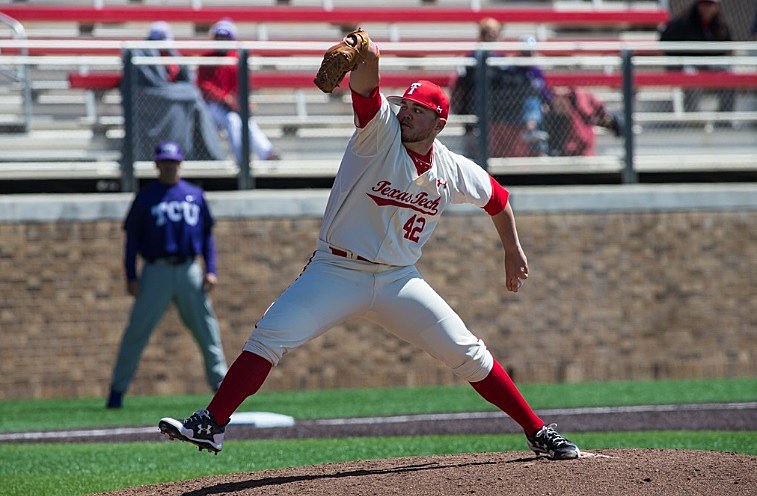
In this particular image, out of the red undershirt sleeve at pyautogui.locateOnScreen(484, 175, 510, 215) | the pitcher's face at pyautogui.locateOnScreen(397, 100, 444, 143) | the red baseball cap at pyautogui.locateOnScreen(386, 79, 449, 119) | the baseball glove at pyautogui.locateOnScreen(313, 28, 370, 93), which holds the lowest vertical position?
the red undershirt sleeve at pyautogui.locateOnScreen(484, 175, 510, 215)

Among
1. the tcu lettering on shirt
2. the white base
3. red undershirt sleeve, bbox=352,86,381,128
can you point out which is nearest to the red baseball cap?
red undershirt sleeve, bbox=352,86,381,128

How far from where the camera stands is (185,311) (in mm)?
11961

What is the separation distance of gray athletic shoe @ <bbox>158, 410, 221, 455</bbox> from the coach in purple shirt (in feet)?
18.5

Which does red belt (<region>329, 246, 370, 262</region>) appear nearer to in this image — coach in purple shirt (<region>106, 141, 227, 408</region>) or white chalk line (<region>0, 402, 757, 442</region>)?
white chalk line (<region>0, 402, 757, 442</region>)

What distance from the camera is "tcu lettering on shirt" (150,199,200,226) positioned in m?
11.8

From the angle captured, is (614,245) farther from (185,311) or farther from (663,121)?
(185,311)

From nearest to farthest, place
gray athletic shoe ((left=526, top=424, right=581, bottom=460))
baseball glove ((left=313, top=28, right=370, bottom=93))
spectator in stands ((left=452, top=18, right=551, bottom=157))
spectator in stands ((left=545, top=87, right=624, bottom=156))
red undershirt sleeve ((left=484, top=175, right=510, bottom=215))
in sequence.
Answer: baseball glove ((left=313, top=28, right=370, bottom=93)), gray athletic shoe ((left=526, top=424, right=581, bottom=460)), red undershirt sleeve ((left=484, top=175, right=510, bottom=215)), spectator in stands ((left=452, top=18, right=551, bottom=157)), spectator in stands ((left=545, top=87, right=624, bottom=156))

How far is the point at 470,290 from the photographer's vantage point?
14508 millimetres

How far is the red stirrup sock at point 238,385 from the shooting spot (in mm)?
6223

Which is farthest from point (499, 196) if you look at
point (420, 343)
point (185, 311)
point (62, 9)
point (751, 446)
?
point (62, 9)

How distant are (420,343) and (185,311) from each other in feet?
18.6

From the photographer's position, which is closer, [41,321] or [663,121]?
[41,321]

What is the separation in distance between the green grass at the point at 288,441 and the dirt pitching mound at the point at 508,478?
1.31 meters

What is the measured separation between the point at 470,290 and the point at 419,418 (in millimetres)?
3603
